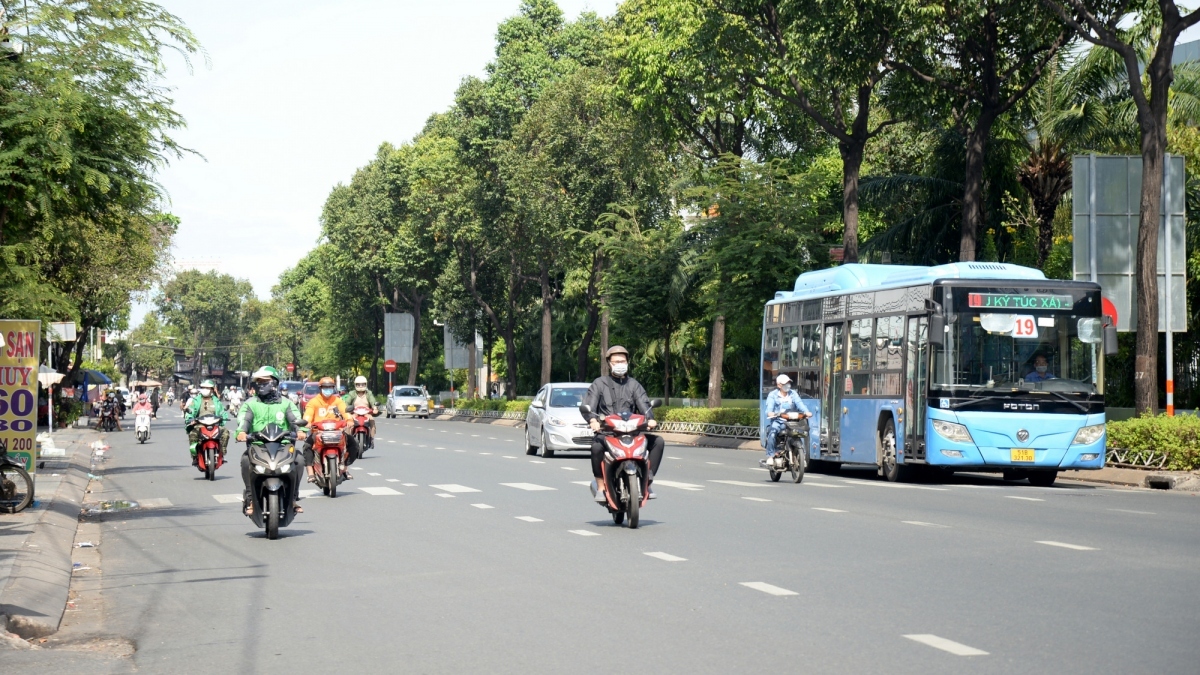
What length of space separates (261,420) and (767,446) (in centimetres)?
1022

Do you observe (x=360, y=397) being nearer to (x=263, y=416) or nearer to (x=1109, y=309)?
(x=263, y=416)

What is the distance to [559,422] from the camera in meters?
32.2

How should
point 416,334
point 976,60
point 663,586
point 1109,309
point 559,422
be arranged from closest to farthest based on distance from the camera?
point 663,586
point 1109,309
point 976,60
point 559,422
point 416,334

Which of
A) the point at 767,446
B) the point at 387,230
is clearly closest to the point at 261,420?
the point at 767,446

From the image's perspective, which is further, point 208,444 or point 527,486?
point 208,444

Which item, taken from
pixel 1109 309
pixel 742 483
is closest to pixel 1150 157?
pixel 1109 309

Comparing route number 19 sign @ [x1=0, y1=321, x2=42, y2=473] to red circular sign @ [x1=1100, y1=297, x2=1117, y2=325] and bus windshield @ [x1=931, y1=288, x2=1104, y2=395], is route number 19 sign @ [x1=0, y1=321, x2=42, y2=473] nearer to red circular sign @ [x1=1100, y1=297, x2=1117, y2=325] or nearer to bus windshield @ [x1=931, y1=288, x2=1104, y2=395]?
bus windshield @ [x1=931, y1=288, x2=1104, y2=395]

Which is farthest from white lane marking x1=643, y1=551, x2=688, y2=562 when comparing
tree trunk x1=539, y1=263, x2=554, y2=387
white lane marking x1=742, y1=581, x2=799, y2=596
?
tree trunk x1=539, y1=263, x2=554, y2=387

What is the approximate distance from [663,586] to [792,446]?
1286 centimetres

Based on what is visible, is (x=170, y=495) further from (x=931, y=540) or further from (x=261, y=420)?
(x=931, y=540)

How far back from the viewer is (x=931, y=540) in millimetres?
13570

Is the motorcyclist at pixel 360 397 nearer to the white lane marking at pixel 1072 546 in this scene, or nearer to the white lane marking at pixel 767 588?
the white lane marking at pixel 1072 546

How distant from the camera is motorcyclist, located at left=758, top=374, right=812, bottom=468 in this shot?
2311 cm

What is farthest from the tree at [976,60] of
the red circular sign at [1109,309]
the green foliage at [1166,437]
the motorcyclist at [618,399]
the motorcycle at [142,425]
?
the motorcycle at [142,425]
